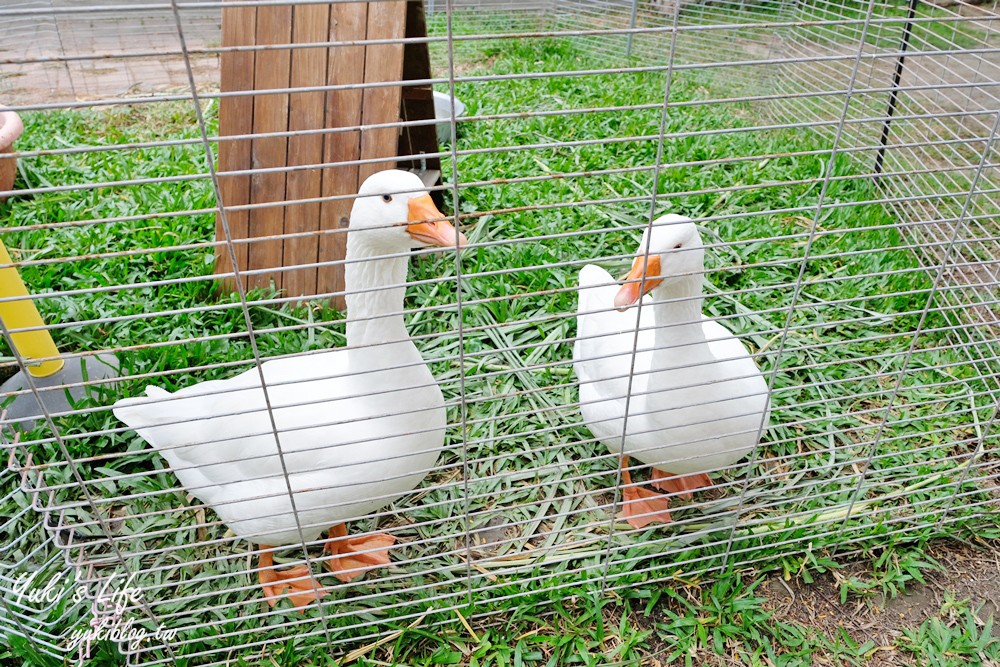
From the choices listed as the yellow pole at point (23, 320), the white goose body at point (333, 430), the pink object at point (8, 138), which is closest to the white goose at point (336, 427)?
the white goose body at point (333, 430)

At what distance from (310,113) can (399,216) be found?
1.42 m

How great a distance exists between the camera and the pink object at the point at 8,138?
8.31ft

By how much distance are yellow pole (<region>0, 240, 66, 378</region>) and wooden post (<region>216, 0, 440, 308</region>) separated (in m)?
0.82

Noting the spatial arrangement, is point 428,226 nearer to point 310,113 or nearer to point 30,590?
point 310,113

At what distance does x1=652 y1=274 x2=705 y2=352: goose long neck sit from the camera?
6.95 ft

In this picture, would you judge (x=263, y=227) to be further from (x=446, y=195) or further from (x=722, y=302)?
(x=722, y=302)

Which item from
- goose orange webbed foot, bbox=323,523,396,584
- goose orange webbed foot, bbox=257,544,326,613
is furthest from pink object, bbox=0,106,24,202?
goose orange webbed foot, bbox=323,523,396,584

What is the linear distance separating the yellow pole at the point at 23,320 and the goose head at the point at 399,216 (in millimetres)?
1249

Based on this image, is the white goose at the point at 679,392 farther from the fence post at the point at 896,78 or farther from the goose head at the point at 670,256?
the fence post at the point at 896,78

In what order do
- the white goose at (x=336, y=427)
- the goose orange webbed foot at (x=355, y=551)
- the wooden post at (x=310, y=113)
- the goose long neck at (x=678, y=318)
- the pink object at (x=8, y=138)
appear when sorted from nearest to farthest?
the white goose at (x=336, y=427) → the goose long neck at (x=678, y=318) → the goose orange webbed foot at (x=355, y=551) → the pink object at (x=8, y=138) → the wooden post at (x=310, y=113)

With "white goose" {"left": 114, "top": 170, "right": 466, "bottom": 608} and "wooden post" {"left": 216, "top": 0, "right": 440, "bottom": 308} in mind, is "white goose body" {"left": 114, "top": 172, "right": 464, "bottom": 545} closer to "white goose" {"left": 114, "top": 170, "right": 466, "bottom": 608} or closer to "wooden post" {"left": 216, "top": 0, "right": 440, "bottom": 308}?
"white goose" {"left": 114, "top": 170, "right": 466, "bottom": 608}

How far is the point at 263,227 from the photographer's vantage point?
3.25 m

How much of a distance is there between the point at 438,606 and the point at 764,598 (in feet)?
3.38

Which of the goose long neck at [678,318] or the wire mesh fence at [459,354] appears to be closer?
the wire mesh fence at [459,354]
